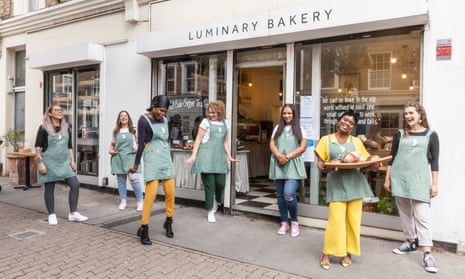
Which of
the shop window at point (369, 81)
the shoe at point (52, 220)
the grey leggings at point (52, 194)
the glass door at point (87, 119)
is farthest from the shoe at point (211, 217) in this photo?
Answer: the glass door at point (87, 119)

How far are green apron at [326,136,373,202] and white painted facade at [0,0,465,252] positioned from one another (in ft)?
4.36

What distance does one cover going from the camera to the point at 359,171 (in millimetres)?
3805

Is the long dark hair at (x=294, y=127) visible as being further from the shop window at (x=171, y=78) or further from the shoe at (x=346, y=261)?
the shop window at (x=171, y=78)

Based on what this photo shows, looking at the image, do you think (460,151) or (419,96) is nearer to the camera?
(460,151)

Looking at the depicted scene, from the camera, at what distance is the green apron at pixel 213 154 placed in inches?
216

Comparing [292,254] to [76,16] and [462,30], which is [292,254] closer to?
[462,30]

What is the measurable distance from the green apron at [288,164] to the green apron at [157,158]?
4.81 ft

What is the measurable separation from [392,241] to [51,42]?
8.86 m

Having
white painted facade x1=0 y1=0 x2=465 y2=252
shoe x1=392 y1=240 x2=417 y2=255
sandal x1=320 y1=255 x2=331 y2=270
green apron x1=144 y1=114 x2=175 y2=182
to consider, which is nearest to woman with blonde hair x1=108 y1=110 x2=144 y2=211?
white painted facade x1=0 y1=0 x2=465 y2=252

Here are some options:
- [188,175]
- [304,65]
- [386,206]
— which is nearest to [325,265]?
[386,206]

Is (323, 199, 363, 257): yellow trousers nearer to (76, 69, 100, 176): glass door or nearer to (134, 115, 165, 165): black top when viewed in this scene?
(134, 115, 165, 165): black top

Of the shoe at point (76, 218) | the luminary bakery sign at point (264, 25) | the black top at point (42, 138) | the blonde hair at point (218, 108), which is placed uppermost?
the luminary bakery sign at point (264, 25)

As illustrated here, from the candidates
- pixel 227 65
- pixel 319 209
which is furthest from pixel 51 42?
pixel 319 209

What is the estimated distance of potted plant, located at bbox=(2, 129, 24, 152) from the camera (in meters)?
9.23
